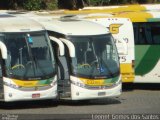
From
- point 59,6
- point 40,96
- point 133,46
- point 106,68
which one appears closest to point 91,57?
point 106,68

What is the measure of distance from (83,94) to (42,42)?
6.71ft

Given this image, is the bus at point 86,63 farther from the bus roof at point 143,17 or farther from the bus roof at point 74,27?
the bus roof at point 143,17

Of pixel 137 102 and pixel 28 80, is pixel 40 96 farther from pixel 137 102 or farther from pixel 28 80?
pixel 137 102

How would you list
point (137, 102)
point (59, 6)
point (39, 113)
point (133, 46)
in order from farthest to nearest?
1. point (59, 6)
2. point (133, 46)
3. point (137, 102)
4. point (39, 113)

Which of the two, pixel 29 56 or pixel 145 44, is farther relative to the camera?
pixel 145 44

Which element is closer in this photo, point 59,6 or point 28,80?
point 28,80

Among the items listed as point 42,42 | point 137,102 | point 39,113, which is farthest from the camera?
point 137,102

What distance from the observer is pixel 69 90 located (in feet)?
69.7

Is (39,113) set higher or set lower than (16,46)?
lower

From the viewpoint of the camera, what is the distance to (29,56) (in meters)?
20.8

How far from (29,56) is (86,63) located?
1.89 metres

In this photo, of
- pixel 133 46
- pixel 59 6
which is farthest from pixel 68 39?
pixel 59 6

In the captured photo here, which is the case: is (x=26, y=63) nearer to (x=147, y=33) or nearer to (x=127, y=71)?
(x=127, y=71)

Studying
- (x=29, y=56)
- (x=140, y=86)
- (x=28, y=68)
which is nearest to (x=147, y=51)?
(x=140, y=86)
